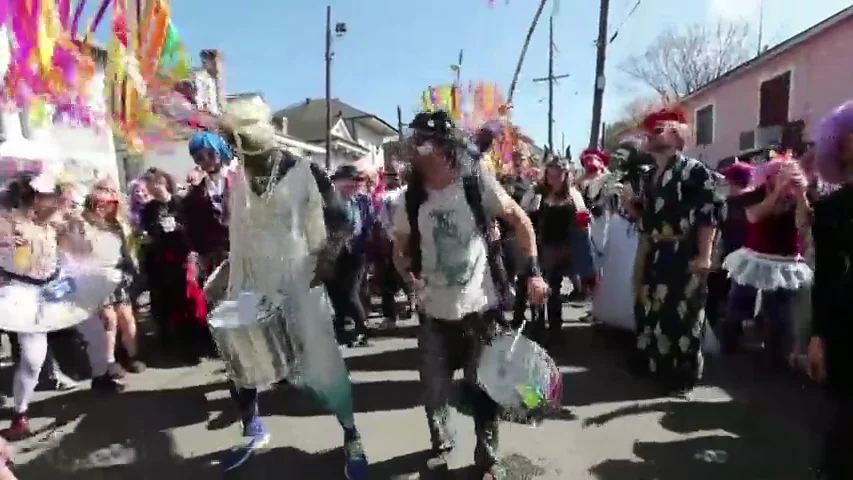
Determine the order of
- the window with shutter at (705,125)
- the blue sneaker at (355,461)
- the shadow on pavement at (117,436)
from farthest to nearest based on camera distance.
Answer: the window with shutter at (705,125)
the shadow on pavement at (117,436)
the blue sneaker at (355,461)

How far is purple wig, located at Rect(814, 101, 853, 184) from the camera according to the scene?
244cm

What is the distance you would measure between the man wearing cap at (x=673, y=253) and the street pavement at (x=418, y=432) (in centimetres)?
27

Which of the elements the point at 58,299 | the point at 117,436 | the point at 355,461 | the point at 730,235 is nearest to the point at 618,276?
the point at 730,235

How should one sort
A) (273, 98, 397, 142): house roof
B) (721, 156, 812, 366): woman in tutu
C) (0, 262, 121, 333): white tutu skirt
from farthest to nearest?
(273, 98, 397, 142): house roof < (721, 156, 812, 366): woman in tutu < (0, 262, 121, 333): white tutu skirt

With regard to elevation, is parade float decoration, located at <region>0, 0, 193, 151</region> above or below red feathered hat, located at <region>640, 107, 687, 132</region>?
above

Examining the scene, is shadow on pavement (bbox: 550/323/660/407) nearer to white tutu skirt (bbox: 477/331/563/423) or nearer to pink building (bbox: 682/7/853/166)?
white tutu skirt (bbox: 477/331/563/423)

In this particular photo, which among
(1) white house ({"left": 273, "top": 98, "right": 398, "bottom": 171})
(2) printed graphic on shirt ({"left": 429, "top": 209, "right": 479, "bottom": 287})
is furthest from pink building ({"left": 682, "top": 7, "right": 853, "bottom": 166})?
(1) white house ({"left": 273, "top": 98, "right": 398, "bottom": 171})

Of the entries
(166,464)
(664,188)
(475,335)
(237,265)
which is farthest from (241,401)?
(664,188)

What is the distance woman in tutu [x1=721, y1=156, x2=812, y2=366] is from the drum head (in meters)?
2.43

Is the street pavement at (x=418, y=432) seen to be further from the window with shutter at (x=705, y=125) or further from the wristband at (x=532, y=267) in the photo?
the window with shutter at (x=705, y=125)

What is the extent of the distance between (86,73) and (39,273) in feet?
6.91

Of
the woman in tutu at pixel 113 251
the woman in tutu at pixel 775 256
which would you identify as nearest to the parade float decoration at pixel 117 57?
the woman in tutu at pixel 113 251

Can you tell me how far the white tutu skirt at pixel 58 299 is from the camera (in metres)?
3.67

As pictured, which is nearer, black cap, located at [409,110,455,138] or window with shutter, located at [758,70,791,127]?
black cap, located at [409,110,455,138]
